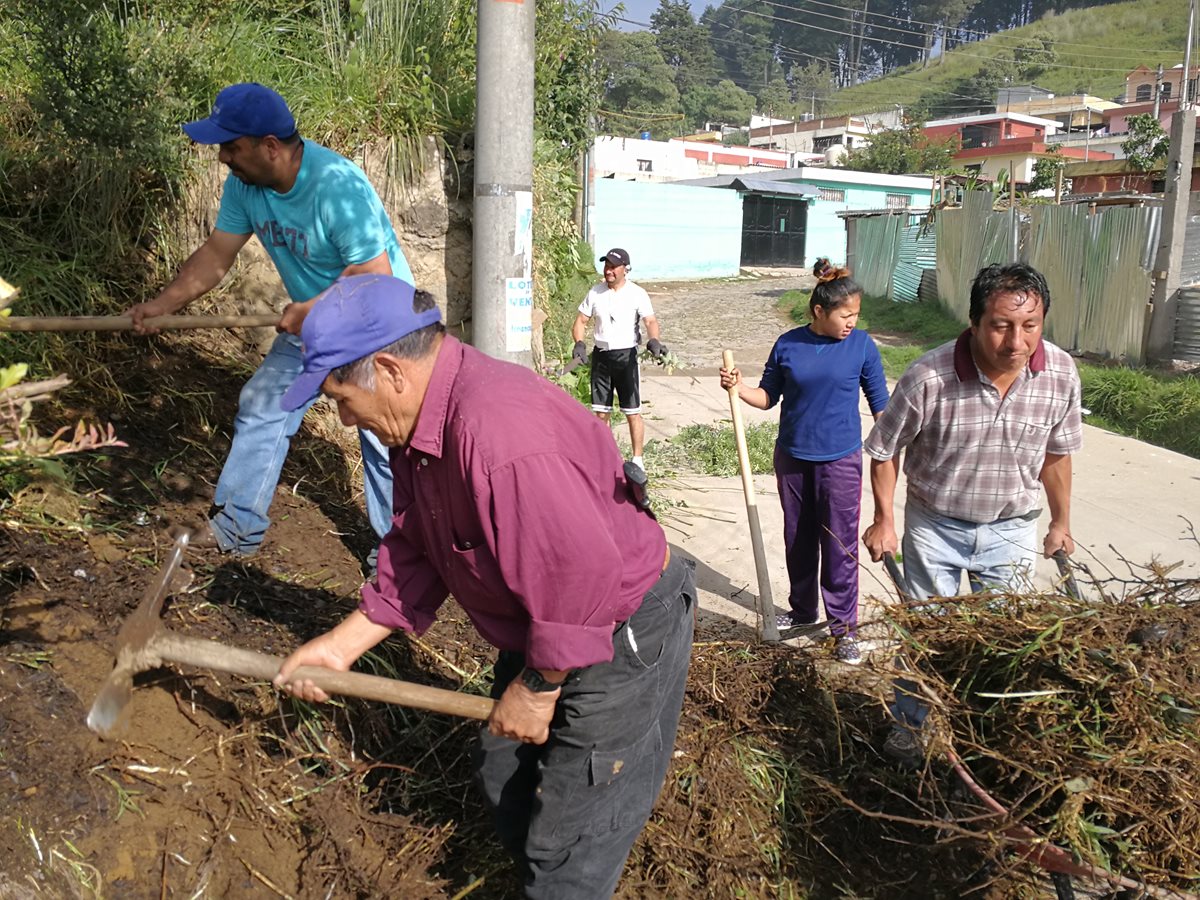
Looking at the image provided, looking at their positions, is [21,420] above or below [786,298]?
above

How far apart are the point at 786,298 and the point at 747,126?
78.1 m

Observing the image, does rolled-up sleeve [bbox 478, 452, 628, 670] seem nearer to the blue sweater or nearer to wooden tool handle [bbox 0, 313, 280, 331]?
wooden tool handle [bbox 0, 313, 280, 331]

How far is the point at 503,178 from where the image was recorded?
4.61 m

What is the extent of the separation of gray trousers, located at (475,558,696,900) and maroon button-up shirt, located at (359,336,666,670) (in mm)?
125

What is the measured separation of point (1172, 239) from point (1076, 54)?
115 m

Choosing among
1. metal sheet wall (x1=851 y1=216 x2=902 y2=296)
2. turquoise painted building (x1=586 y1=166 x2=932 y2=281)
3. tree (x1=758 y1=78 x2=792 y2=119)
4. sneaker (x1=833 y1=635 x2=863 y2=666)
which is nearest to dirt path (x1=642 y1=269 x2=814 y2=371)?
turquoise painted building (x1=586 y1=166 x2=932 y2=281)

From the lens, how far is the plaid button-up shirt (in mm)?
3369

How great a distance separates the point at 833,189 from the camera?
40.8 m

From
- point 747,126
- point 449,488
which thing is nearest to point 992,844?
point 449,488

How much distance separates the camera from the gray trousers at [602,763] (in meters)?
2.37

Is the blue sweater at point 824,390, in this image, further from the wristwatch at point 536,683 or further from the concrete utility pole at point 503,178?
the wristwatch at point 536,683

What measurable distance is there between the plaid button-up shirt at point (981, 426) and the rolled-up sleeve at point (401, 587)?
185cm

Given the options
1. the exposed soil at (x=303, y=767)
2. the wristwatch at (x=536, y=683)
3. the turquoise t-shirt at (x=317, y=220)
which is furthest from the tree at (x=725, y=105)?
the wristwatch at (x=536, y=683)

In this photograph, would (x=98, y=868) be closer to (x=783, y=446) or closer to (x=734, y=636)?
(x=734, y=636)
